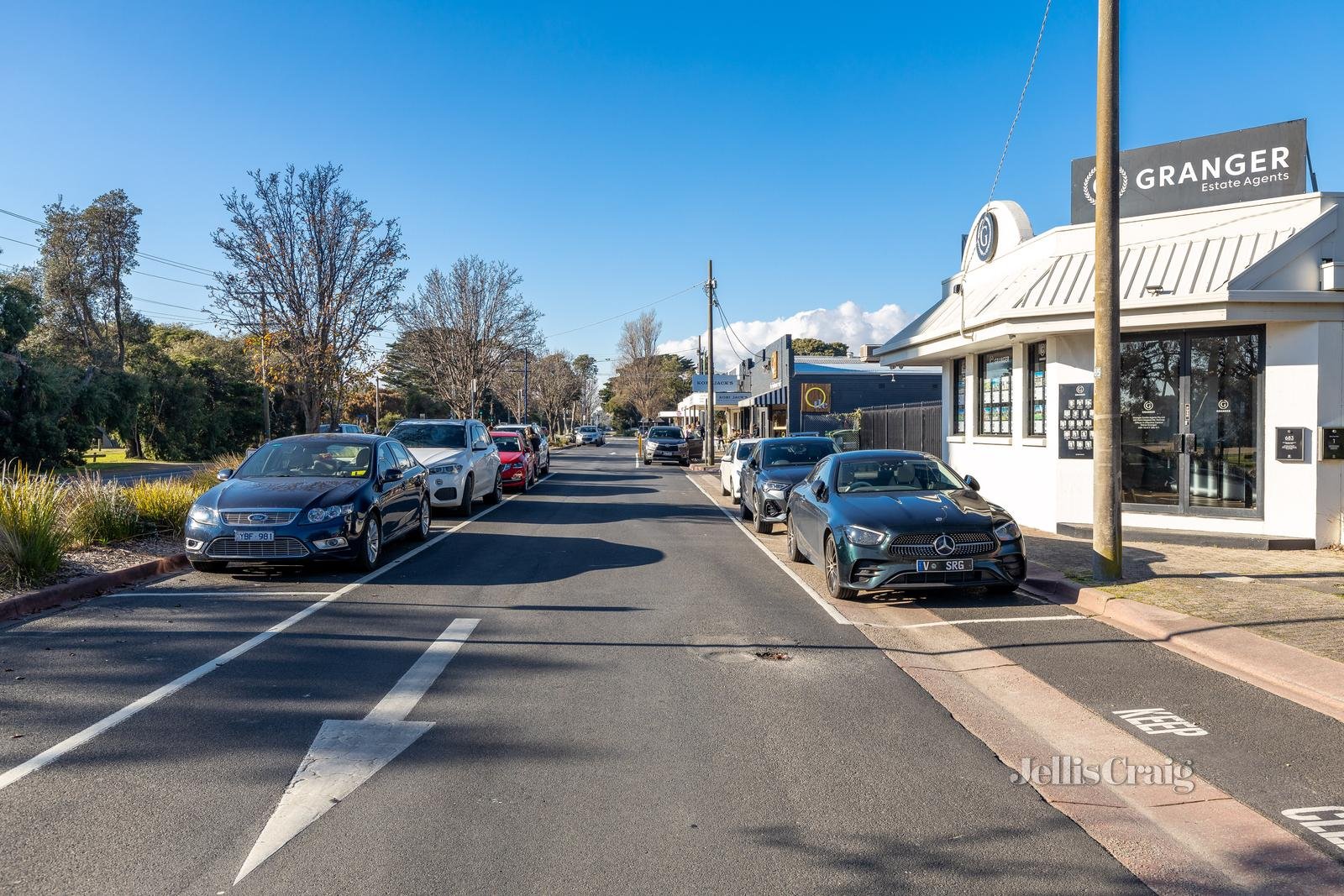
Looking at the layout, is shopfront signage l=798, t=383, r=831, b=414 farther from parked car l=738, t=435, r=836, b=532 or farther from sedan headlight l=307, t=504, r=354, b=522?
sedan headlight l=307, t=504, r=354, b=522

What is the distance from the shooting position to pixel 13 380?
95.8 ft

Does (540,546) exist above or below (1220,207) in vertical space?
below

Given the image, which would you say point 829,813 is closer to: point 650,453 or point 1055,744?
point 1055,744

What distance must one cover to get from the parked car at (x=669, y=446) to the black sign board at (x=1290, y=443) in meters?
31.5

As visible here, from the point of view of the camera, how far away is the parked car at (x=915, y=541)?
921 cm

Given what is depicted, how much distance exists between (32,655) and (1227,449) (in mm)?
13560

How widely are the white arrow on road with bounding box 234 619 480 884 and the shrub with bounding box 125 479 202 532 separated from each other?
770 centimetres

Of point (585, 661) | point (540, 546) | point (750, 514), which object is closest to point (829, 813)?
point (585, 661)

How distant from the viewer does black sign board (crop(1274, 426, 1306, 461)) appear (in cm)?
1222

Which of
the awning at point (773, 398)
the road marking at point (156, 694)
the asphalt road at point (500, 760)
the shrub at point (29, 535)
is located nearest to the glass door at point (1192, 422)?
the asphalt road at point (500, 760)

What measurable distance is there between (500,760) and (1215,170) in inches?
A: 531

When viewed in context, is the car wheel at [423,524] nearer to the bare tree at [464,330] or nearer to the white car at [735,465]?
the white car at [735,465]

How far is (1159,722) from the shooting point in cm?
575

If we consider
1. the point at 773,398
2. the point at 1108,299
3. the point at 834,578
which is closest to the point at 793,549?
the point at 834,578
